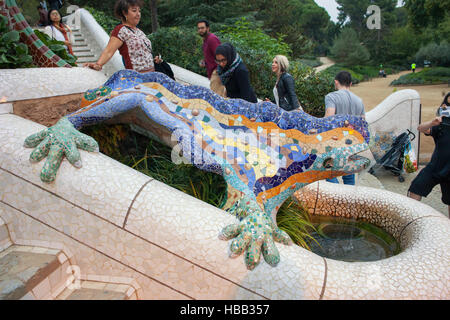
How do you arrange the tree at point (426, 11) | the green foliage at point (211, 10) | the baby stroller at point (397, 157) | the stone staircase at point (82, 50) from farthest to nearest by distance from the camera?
the tree at point (426, 11), the green foliage at point (211, 10), the stone staircase at point (82, 50), the baby stroller at point (397, 157)

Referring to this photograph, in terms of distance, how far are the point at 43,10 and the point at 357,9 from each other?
37945 millimetres

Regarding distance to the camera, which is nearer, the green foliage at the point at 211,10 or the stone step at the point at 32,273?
the stone step at the point at 32,273

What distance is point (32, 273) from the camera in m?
1.97

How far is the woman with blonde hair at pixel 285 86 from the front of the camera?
4285 mm

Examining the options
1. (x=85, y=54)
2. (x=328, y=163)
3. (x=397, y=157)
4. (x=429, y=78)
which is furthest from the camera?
(x=429, y=78)

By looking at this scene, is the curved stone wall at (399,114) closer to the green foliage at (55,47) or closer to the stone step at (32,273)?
the green foliage at (55,47)

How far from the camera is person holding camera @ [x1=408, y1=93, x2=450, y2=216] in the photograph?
12.0 ft

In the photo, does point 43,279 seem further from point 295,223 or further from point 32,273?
point 295,223

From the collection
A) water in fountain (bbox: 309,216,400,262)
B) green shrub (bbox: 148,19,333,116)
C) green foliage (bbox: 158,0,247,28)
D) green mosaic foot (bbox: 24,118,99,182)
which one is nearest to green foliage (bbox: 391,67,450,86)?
green foliage (bbox: 158,0,247,28)

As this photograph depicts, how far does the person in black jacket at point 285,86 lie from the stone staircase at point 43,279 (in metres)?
3.08

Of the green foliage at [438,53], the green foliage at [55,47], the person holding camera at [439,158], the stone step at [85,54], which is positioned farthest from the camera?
the green foliage at [438,53]

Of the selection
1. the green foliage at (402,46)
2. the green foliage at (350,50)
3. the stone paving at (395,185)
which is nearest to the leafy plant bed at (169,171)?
the stone paving at (395,185)

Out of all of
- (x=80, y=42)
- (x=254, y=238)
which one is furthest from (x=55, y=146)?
(x=80, y=42)

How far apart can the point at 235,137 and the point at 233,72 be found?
1038 mm
